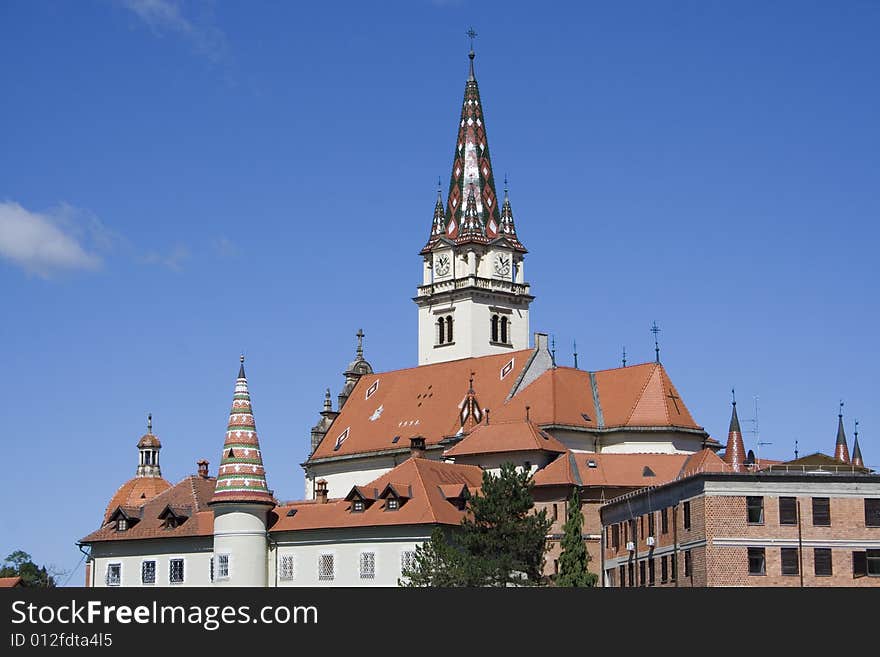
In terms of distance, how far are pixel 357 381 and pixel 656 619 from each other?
95.0 meters

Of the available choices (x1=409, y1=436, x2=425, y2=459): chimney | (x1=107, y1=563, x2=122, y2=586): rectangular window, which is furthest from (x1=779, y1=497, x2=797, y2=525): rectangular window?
(x1=107, y1=563, x2=122, y2=586): rectangular window

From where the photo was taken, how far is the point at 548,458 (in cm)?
12069

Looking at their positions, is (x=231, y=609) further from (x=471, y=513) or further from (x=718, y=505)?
(x=471, y=513)

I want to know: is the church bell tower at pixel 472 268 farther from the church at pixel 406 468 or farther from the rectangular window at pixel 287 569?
the rectangular window at pixel 287 569

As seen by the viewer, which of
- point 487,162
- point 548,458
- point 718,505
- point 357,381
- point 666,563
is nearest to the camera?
point 718,505

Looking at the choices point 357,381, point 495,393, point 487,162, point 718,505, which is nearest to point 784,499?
point 718,505

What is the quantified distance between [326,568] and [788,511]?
3294 cm

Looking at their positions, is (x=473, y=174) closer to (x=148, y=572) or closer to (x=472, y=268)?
(x=472, y=268)

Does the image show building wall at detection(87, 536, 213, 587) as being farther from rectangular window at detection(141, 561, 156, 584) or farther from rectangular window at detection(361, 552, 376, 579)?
rectangular window at detection(361, 552, 376, 579)

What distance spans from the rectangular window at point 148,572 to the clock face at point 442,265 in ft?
173

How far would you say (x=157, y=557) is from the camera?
123125 mm

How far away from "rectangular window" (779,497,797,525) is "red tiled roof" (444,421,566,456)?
28.7 metres

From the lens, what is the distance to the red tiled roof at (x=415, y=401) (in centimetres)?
13950

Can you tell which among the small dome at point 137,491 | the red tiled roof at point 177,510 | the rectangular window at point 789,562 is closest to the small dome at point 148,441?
the small dome at point 137,491
